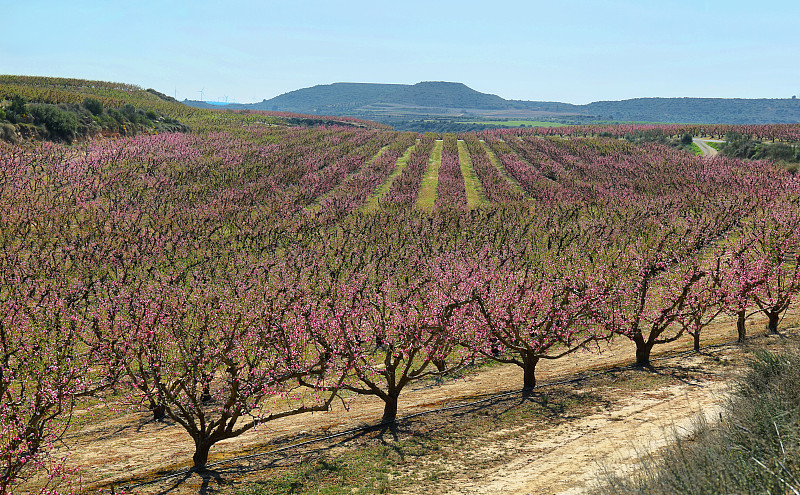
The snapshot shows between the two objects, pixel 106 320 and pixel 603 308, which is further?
pixel 603 308

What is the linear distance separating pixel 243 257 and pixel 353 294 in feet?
54.5

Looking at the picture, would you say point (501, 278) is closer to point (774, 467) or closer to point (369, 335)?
point (369, 335)

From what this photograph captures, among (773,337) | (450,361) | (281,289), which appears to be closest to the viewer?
(281,289)

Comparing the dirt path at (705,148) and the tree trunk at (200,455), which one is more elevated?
the dirt path at (705,148)

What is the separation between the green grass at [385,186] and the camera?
71206 mm

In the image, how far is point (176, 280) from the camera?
31.9 metres

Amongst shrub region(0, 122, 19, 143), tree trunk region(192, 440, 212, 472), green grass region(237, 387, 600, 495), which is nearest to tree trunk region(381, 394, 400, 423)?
green grass region(237, 387, 600, 495)

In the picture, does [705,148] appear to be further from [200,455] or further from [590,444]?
[200,455]

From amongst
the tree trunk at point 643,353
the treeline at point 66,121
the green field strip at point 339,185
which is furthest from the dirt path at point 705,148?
the treeline at point 66,121

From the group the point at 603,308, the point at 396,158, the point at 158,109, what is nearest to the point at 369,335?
the point at 603,308

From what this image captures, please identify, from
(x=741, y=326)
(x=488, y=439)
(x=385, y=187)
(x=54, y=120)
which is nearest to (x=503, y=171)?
(x=385, y=187)

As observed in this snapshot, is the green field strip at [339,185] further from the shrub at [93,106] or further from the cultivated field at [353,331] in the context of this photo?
the shrub at [93,106]

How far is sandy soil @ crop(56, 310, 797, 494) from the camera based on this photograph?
16172mm

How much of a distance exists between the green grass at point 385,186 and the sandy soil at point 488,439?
42988 millimetres
